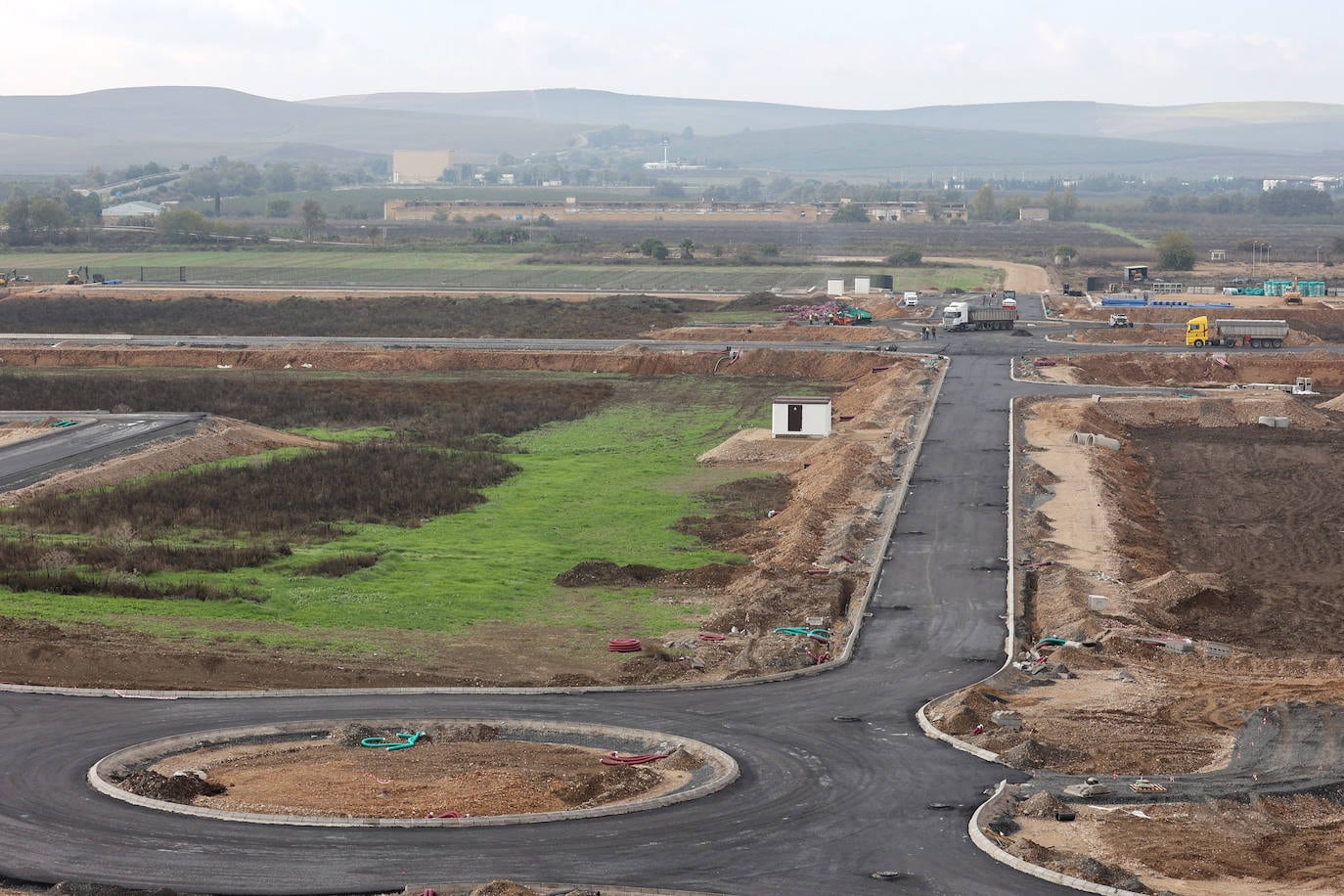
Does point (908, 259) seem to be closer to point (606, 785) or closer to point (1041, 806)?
point (606, 785)

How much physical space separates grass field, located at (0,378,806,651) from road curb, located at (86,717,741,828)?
6.88 metres

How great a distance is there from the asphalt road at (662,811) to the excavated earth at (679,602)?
6.31 feet

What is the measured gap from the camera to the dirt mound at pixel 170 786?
2661 centimetres

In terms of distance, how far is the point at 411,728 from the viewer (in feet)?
102

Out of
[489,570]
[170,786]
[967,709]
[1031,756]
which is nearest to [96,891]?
[170,786]

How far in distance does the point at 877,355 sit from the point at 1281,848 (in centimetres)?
6989

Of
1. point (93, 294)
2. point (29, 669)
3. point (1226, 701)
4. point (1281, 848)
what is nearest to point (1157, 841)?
point (1281, 848)

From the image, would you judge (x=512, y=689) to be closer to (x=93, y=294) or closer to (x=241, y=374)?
(x=241, y=374)

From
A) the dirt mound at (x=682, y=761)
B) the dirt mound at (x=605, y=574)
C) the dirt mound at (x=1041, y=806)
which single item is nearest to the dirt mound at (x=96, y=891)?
the dirt mound at (x=682, y=761)

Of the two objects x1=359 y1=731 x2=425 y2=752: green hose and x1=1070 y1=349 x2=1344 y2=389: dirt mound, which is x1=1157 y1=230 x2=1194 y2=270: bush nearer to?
x1=1070 y1=349 x2=1344 y2=389: dirt mound

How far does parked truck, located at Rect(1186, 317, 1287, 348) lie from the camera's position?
314 ft

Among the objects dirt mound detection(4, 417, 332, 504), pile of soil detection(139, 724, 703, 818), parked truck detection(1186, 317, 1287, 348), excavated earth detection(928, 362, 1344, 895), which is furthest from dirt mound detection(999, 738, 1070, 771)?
parked truck detection(1186, 317, 1287, 348)

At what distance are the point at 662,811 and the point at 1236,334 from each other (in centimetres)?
7958

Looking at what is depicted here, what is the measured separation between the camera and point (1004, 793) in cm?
2691
